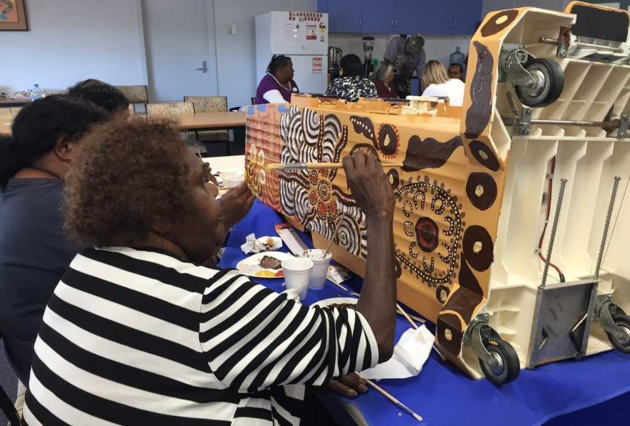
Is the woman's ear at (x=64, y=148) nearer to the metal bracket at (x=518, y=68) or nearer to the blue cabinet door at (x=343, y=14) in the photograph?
the metal bracket at (x=518, y=68)

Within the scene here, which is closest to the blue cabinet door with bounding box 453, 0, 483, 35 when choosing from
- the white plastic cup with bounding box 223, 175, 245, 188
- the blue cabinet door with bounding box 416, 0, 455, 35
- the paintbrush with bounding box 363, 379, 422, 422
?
the blue cabinet door with bounding box 416, 0, 455, 35

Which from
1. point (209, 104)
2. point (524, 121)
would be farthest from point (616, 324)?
point (209, 104)

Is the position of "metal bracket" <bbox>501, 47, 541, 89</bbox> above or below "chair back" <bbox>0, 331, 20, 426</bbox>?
above

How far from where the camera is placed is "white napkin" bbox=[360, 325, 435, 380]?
3.20 feet

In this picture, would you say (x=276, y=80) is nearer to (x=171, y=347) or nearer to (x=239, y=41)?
(x=239, y=41)

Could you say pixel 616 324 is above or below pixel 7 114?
below

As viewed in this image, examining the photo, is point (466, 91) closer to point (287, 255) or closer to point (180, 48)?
point (287, 255)

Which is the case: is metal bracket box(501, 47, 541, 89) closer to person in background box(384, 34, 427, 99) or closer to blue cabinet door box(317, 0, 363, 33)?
person in background box(384, 34, 427, 99)

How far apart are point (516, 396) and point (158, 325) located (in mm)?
718

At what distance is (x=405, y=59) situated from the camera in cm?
725

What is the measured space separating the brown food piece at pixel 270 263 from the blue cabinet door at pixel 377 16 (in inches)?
271

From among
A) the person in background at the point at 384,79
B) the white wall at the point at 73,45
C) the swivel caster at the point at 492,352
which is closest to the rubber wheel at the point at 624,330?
the swivel caster at the point at 492,352

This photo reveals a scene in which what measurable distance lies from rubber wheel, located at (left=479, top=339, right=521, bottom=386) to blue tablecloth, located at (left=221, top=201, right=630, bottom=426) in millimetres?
29

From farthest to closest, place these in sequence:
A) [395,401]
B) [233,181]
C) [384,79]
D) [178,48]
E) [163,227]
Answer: [178,48] < [384,79] < [233,181] < [395,401] < [163,227]
